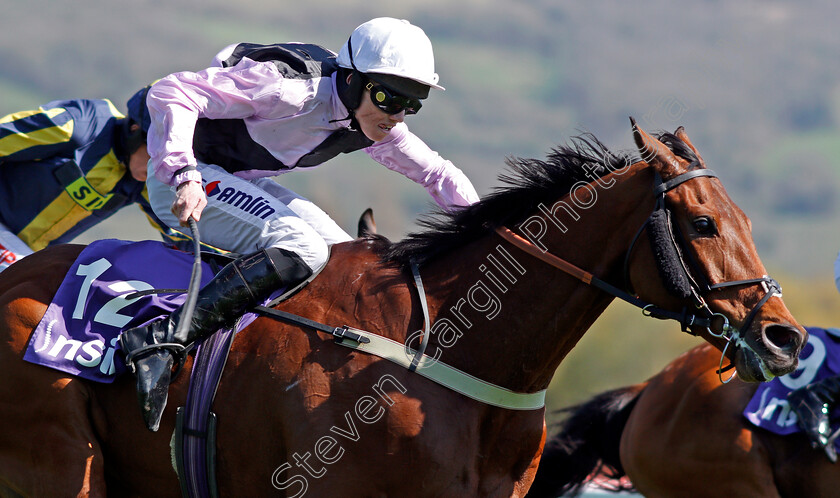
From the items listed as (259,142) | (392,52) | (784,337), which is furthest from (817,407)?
(259,142)

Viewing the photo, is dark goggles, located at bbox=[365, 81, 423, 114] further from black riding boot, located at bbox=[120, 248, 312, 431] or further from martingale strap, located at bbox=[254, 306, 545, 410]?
martingale strap, located at bbox=[254, 306, 545, 410]

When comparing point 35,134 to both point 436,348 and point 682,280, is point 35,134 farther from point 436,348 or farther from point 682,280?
point 682,280

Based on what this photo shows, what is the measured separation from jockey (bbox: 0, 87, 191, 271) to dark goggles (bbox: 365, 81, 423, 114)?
2179 mm

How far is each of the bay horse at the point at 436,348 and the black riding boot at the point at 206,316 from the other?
110 mm

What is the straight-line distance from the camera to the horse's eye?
10.7 feet

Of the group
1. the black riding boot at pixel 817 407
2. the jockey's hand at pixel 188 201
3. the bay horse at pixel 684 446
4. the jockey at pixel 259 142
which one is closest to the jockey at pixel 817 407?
the black riding boot at pixel 817 407

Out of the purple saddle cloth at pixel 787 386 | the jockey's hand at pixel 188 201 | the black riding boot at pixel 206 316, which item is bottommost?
the purple saddle cloth at pixel 787 386

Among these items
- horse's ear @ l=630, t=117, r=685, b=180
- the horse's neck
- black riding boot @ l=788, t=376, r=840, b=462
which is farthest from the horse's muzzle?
black riding boot @ l=788, t=376, r=840, b=462

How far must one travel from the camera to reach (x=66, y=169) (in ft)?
19.0

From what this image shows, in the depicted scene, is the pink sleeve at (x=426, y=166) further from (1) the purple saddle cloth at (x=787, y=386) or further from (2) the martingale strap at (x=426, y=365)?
(1) the purple saddle cloth at (x=787, y=386)

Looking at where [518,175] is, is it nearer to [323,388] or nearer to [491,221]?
[491,221]

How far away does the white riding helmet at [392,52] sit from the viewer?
3.74 meters

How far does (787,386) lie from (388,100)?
332 cm

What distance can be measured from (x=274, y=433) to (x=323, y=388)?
0.85 ft
